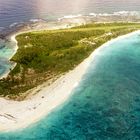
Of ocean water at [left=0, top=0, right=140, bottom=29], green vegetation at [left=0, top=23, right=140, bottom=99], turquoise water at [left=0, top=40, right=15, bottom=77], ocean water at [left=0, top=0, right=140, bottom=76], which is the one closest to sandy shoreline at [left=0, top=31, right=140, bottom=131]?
green vegetation at [left=0, top=23, right=140, bottom=99]

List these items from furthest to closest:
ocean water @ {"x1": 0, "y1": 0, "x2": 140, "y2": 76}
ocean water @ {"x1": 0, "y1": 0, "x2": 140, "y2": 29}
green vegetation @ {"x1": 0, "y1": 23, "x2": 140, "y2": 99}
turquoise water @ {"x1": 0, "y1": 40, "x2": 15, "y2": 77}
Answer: ocean water @ {"x1": 0, "y1": 0, "x2": 140, "y2": 29} < ocean water @ {"x1": 0, "y1": 0, "x2": 140, "y2": 76} < turquoise water @ {"x1": 0, "y1": 40, "x2": 15, "y2": 77} < green vegetation @ {"x1": 0, "y1": 23, "x2": 140, "y2": 99}

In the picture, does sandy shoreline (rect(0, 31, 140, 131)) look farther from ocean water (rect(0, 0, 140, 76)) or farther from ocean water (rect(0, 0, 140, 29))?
ocean water (rect(0, 0, 140, 29))

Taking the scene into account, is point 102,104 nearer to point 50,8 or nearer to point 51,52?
point 51,52

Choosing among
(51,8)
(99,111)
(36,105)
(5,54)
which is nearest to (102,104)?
(99,111)

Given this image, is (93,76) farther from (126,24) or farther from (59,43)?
(126,24)

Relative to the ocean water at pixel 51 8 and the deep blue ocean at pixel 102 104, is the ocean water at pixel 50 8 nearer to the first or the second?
the ocean water at pixel 51 8

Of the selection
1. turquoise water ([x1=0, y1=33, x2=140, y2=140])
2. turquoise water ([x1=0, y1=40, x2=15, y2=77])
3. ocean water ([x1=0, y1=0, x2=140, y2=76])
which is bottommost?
turquoise water ([x1=0, y1=33, x2=140, y2=140])

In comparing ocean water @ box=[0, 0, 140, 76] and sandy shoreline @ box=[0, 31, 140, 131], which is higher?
ocean water @ box=[0, 0, 140, 76]
